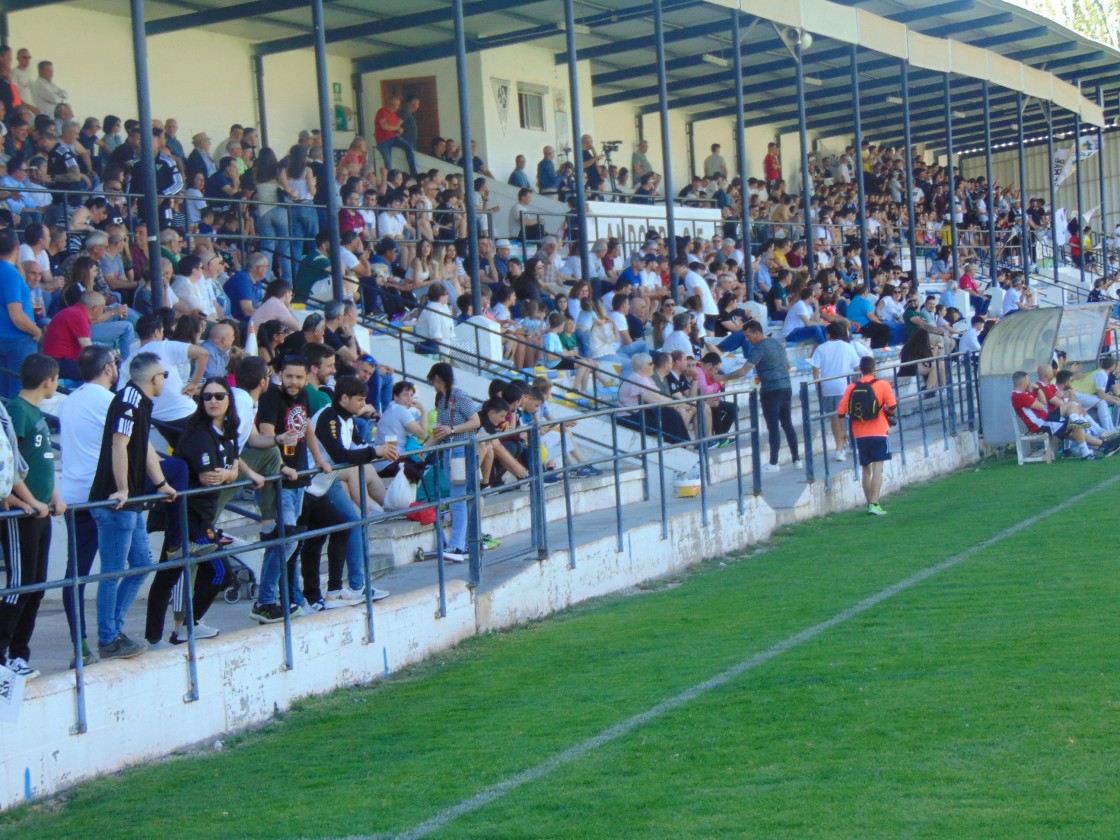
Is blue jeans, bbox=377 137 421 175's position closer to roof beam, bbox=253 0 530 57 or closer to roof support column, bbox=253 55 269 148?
roof beam, bbox=253 0 530 57

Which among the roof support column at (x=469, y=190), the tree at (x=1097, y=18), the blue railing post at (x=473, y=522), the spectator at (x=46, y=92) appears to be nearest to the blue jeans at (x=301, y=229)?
the roof support column at (x=469, y=190)

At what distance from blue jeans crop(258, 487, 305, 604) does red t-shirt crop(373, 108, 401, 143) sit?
16605mm

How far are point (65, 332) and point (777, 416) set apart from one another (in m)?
8.19

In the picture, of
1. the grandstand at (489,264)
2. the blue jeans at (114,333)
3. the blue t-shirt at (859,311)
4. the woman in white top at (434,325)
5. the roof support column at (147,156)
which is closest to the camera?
the grandstand at (489,264)

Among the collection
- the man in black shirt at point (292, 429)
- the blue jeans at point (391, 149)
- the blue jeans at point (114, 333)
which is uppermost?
the blue jeans at point (391, 149)

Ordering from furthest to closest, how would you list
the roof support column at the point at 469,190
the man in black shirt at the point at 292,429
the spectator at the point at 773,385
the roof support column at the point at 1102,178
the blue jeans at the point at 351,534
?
the roof support column at the point at 1102,178, the roof support column at the point at 469,190, the spectator at the point at 773,385, the blue jeans at the point at 351,534, the man in black shirt at the point at 292,429

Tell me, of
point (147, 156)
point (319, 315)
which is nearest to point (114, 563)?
point (319, 315)

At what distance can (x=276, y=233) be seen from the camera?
1744 cm

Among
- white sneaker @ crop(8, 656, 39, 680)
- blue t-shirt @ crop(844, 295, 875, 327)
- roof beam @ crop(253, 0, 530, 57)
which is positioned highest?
roof beam @ crop(253, 0, 530, 57)

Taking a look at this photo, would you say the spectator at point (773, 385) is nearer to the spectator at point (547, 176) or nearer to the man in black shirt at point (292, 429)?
the man in black shirt at point (292, 429)

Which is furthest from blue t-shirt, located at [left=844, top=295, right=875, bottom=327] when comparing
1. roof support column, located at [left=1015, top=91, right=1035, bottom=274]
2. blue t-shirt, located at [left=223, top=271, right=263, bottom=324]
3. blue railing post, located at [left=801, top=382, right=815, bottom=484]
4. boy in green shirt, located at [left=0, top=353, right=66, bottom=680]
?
boy in green shirt, located at [left=0, top=353, right=66, bottom=680]

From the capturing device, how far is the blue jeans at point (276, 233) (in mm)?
17141

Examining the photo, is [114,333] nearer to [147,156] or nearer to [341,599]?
[147,156]

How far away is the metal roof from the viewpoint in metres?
22.8
